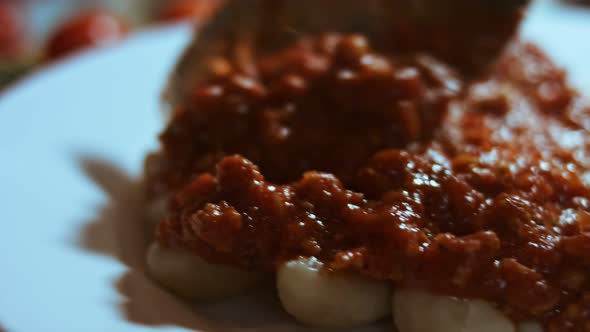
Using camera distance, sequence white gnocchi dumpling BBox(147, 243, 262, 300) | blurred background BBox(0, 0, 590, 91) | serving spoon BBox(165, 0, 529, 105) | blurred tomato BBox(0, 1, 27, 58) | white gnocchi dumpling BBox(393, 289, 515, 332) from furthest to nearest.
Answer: blurred tomato BBox(0, 1, 27, 58) → blurred background BBox(0, 0, 590, 91) → serving spoon BBox(165, 0, 529, 105) → white gnocchi dumpling BBox(147, 243, 262, 300) → white gnocchi dumpling BBox(393, 289, 515, 332)

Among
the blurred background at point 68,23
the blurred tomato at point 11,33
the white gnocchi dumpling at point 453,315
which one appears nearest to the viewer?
the white gnocchi dumpling at point 453,315

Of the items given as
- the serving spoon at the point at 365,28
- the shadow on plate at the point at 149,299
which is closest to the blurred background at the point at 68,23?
the serving spoon at the point at 365,28

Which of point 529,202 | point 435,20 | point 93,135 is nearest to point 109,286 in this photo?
point 93,135

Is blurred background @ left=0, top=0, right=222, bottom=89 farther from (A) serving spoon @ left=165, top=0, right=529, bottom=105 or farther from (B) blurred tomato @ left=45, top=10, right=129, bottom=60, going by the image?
(A) serving spoon @ left=165, top=0, right=529, bottom=105

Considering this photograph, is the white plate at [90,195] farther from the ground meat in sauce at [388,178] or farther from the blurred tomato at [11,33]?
the blurred tomato at [11,33]

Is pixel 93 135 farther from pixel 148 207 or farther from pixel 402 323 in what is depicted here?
Result: pixel 402 323

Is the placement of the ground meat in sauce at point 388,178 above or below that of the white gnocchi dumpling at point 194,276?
above

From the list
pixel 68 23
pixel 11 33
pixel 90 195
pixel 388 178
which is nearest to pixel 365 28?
pixel 388 178

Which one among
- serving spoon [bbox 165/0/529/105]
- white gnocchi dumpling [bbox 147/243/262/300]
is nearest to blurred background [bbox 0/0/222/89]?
serving spoon [bbox 165/0/529/105]

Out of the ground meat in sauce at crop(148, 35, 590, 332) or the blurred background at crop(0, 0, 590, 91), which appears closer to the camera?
the ground meat in sauce at crop(148, 35, 590, 332)
